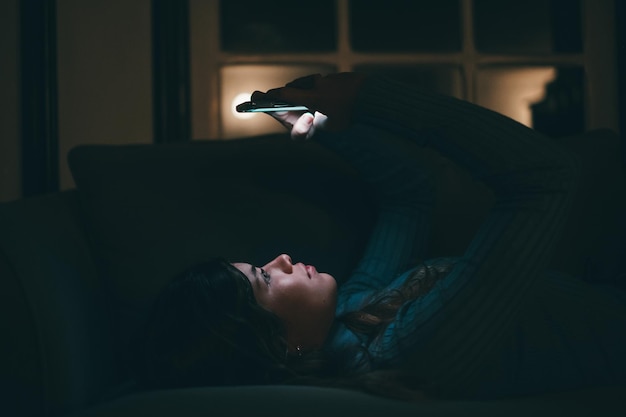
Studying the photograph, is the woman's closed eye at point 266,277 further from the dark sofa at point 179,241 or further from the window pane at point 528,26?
the window pane at point 528,26

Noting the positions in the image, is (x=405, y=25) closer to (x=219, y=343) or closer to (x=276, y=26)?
(x=276, y=26)

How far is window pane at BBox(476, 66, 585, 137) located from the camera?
2117 mm

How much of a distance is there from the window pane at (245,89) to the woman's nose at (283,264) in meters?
0.87

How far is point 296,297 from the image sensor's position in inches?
46.4

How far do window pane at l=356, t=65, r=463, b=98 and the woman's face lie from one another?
3.46ft

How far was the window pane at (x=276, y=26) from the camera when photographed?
2.03 metres

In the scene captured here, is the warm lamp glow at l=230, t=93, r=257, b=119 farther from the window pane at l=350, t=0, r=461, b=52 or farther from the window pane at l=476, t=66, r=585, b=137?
the window pane at l=476, t=66, r=585, b=137

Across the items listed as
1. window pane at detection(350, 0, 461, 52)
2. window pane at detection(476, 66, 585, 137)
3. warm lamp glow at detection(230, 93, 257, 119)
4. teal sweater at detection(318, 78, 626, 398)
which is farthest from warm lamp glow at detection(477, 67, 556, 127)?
teal sweater at detection(318, 78, 626, 398)

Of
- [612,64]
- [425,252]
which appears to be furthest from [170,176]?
[612,64]

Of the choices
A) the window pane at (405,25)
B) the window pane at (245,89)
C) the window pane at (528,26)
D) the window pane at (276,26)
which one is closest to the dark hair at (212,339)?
the window pane at (245,89)

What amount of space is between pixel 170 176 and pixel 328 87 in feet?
1.27

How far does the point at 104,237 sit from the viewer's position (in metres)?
1.30

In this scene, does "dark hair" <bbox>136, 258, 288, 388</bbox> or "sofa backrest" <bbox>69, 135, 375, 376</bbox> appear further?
"sofa backrest" <bbox>69, 135, 375, 376</bbox>

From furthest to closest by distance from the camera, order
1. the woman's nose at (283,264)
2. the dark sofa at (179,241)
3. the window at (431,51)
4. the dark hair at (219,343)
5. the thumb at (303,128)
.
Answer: the window at (431,51)
the thumb at (303,128)
the woman's nose at (283,264)
the dark hair at (219,343)
the dark sofa at (179,241)
